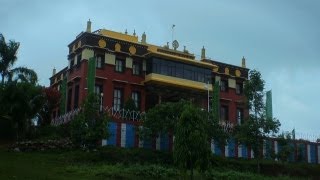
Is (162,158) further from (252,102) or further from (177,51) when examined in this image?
(177,51)

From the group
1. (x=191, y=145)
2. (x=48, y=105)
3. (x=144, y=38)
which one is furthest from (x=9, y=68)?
(x=191, y=145)

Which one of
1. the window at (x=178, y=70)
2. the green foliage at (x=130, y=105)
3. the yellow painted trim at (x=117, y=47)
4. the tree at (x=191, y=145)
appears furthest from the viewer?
the window at (x=178, y=70)

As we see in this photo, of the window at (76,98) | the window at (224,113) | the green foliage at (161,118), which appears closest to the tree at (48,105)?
the window at (76,98)

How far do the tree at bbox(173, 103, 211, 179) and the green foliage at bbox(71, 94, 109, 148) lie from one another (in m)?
10.9

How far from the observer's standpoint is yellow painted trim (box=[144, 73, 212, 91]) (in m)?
55.7

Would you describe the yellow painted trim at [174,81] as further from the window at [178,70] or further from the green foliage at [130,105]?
the green foliage at [130,105]

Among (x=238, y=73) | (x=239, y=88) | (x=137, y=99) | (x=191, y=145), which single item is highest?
(x=238, y=73)

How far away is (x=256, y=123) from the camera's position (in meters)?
48.6

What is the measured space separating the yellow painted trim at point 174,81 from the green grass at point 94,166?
10.1 meters

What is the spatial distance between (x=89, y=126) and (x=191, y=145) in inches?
502

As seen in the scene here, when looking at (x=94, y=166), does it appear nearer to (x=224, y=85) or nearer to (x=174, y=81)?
(x=174, y=81)

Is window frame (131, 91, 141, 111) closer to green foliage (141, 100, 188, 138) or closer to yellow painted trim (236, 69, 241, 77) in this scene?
green foliage (141, 100, 188, 138)

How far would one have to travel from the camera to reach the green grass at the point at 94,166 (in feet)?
116

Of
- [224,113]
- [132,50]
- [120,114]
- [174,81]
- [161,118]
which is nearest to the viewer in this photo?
[161,118]
